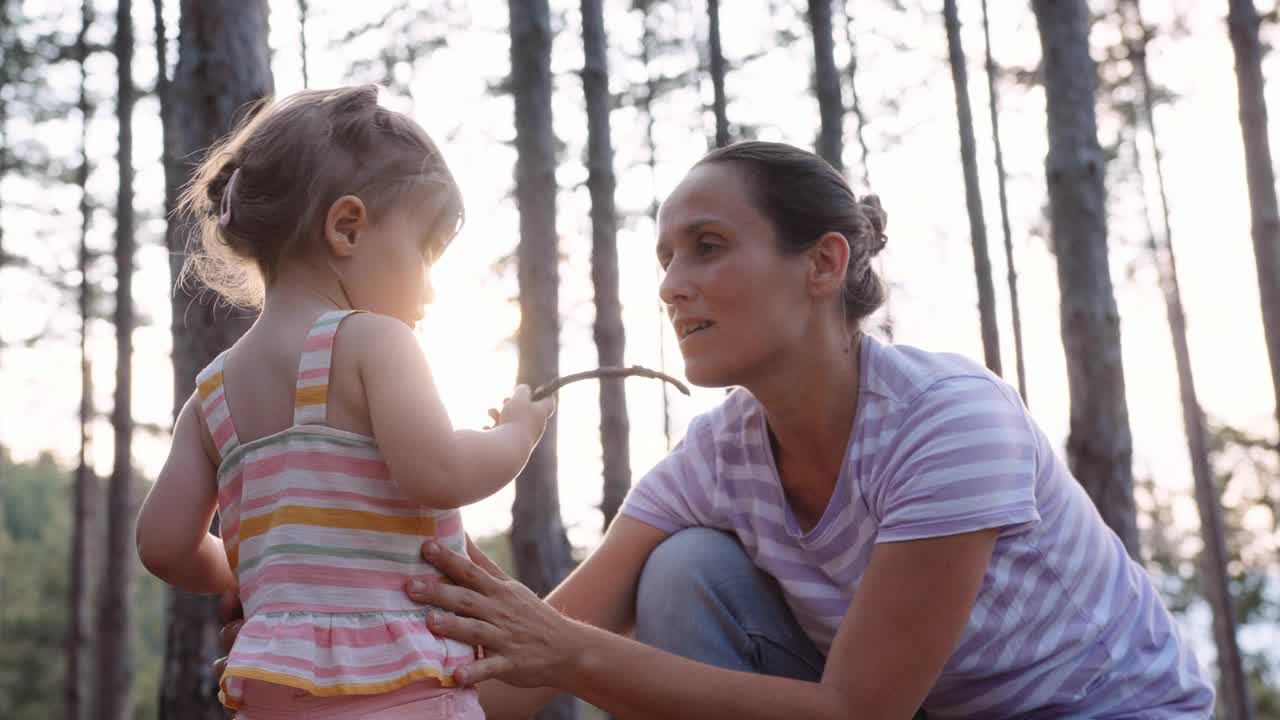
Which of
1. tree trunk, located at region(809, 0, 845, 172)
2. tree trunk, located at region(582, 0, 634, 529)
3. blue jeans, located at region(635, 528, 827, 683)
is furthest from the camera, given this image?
tree trunk, located at region(809, 0, 845, 172)

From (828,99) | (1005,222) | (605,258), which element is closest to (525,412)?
(605,258)

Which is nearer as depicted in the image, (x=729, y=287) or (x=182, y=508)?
(x=182, y=508)

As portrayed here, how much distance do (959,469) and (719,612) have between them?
2.09ft

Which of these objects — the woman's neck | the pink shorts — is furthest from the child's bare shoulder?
the woman's neck

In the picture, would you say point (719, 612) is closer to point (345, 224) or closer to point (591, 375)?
point (591, 375)

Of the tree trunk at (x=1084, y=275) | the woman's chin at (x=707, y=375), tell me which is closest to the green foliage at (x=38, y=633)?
the tree trunk at (x=1084, y=275)

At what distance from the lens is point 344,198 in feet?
5.66

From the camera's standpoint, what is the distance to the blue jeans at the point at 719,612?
2217 mm

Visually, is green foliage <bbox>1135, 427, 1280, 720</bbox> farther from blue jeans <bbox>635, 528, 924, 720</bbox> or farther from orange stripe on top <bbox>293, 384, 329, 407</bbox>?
orange stripe on top <bbox>293, 384, 329, 407</bbox>

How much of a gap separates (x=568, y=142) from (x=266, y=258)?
9970 mm

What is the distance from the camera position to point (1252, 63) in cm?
745

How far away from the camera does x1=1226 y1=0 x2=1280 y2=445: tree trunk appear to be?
7.29 m

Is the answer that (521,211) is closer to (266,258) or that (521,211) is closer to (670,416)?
(266,258)

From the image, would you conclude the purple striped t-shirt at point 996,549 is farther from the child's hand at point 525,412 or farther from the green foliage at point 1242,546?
the green foliage at point 1242,546
